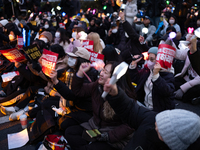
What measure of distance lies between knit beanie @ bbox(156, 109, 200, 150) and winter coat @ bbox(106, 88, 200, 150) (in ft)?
0.24

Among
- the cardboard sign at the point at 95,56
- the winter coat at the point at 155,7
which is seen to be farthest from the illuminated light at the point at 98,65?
the winter coat at the point at 155,7

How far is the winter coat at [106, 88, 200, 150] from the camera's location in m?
1.32

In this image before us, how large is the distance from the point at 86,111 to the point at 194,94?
8.27 ft

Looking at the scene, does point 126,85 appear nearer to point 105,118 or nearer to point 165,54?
point 105,118

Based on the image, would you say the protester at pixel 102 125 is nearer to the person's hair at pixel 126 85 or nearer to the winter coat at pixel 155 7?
the person's hair at pixel 126 85

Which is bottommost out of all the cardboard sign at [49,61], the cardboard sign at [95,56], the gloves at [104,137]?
the gloves at [104,137]

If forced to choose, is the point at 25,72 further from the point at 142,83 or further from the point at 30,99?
the point at 142,83

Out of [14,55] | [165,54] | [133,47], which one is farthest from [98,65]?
[14,55]

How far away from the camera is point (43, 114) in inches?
122

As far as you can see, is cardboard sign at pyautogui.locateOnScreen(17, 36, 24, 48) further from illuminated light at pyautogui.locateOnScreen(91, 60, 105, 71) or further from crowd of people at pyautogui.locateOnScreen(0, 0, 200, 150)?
illuminated light at pyautogui.locateOnScreen(91, 60, 105, 71)

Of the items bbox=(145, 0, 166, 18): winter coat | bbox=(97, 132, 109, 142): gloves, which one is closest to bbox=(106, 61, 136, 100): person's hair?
bbox=(97, 132, 109, 142): gloves

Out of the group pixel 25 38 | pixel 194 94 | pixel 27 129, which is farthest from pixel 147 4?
pixel 27 129

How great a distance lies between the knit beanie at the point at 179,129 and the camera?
1.17 m

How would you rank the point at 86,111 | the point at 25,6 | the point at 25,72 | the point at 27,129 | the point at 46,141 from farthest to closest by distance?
1. the point at 25,6
2. the point at 25,72
3. the point at 27,129
4. the point at 86,111
5. the point at 46,141
